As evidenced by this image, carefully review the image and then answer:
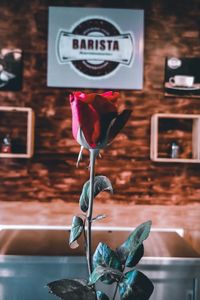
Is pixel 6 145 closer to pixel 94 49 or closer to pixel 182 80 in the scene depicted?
pixel 94 49

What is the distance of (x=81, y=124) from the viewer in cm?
79

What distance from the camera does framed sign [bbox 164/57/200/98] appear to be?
297 centimetres

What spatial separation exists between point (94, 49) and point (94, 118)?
2.28 metres

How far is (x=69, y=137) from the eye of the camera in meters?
2.96

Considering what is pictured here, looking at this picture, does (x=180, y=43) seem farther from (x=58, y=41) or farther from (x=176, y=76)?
(x=58, y=41)

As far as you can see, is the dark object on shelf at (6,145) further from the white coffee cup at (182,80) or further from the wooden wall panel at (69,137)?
the white coffee cup at (182,80)

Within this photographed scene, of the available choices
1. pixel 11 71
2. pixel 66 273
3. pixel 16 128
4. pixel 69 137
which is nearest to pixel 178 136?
pixel 69 137

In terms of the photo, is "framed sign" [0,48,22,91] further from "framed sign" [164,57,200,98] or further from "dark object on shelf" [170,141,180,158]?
"dark object on shelf" [170,141,180,158]

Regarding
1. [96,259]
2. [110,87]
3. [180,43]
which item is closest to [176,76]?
[180,43]

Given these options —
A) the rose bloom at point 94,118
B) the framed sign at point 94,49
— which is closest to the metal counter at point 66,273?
the rose bloom at point 94,118

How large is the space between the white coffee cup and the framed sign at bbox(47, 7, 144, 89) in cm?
27

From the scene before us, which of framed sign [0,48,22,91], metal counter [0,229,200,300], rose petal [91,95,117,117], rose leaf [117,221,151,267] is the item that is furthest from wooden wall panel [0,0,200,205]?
rose petal [91,95,117,117]

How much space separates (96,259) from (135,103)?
2187 mm

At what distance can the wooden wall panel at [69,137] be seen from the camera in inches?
116
